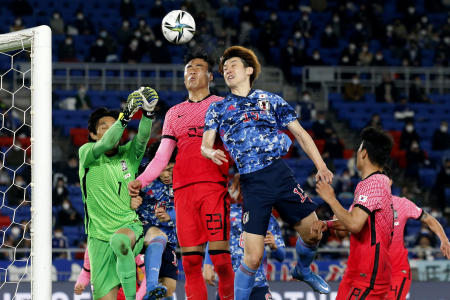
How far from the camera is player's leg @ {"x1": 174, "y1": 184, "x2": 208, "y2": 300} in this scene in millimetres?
7227

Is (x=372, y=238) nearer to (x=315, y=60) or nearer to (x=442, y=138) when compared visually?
(x=442, y=138)

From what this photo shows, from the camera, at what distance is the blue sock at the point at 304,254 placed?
7.24m

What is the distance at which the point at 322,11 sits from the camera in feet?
74.8

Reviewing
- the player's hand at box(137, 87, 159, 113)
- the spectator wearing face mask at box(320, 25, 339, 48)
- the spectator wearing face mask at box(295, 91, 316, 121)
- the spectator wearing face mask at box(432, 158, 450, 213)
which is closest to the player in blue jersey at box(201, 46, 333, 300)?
the player's hand at box(137, 87, 159, 113)

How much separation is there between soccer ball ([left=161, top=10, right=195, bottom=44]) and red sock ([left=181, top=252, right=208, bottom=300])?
7.20 feet

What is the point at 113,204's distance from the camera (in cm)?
751

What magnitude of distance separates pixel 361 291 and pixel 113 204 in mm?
2367

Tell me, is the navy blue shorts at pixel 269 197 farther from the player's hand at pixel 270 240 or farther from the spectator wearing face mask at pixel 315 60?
the spectator wearing face mask at pixel 315 60

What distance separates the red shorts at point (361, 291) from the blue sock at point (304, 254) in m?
0.56

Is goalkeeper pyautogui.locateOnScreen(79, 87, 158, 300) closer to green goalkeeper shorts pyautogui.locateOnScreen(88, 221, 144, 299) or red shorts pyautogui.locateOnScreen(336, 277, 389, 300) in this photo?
green goalkeeper shorts pyautogui.locateOnScreen(88, 221, 144, 299)

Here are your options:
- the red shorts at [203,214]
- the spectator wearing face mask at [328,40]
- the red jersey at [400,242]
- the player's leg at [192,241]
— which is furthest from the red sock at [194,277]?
the spectator wearing face mask at [328,40]

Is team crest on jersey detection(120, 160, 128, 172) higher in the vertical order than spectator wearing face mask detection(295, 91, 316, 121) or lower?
lower

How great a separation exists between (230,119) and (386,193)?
143 cm

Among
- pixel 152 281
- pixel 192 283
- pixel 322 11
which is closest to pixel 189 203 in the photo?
pixel 192 283
